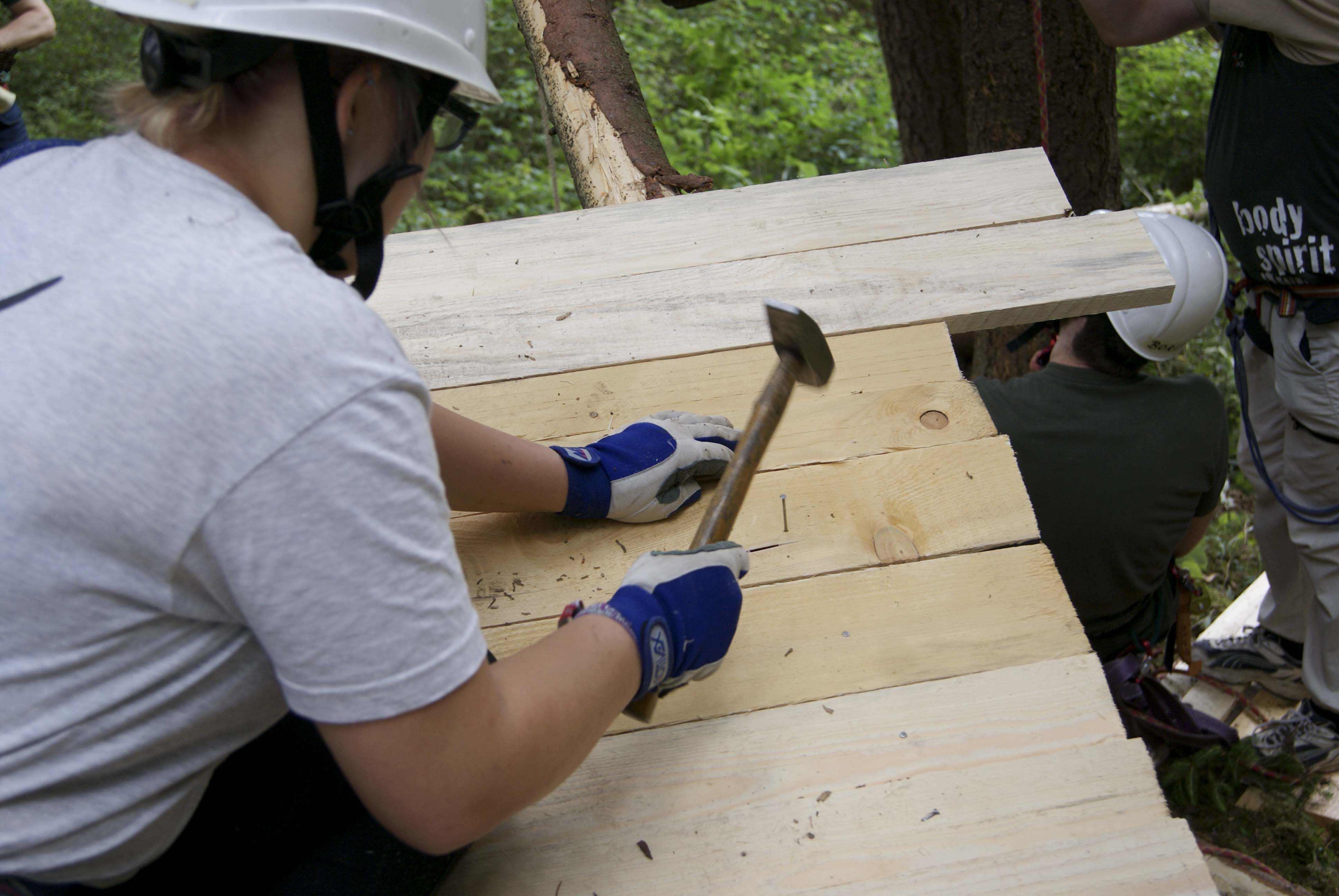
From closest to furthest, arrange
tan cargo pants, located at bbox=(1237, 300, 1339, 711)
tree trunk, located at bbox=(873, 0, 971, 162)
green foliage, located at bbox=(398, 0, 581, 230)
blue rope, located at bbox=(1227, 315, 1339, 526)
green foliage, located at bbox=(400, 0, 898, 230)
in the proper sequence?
tan cargo pants, located at bbox=(1237, 300, 1339, 711) → blue rope, located at bbox=(1227, 315, 1339, 526) → tree trunk, located at bbox=(873, 0, 971, 162) → green foliage, located at bbox=(398, 0, 581, 230) → green foliage, located at bbox=(400, 0, 898, 230)

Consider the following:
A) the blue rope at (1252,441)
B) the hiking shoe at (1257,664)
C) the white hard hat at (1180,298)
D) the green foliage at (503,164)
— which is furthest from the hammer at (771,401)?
the green foliage at (503,164)

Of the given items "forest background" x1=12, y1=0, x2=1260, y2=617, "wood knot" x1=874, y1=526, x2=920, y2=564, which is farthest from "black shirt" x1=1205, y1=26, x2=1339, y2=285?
"forest background" x1=12, y1=0, x2=1260, y2=617

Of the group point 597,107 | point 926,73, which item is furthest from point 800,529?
point 926,73

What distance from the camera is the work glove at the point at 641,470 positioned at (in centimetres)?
171

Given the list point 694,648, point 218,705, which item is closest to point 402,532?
point 218,705

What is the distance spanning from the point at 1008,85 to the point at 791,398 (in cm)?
265

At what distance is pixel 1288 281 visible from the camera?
2.71 m

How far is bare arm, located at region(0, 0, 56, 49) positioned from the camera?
448 centimetres

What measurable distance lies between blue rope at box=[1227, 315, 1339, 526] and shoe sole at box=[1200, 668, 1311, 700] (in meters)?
0.71

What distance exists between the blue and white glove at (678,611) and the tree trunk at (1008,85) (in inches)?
108

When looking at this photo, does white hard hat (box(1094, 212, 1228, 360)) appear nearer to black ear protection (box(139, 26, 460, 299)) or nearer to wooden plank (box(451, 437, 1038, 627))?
wooden plank (box(451, 437, 1038, 627))

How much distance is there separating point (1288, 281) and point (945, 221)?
3.70 ft

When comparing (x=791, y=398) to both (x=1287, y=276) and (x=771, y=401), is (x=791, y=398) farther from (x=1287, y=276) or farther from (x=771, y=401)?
(x=1287, y=276)

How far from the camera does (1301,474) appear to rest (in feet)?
9.76
